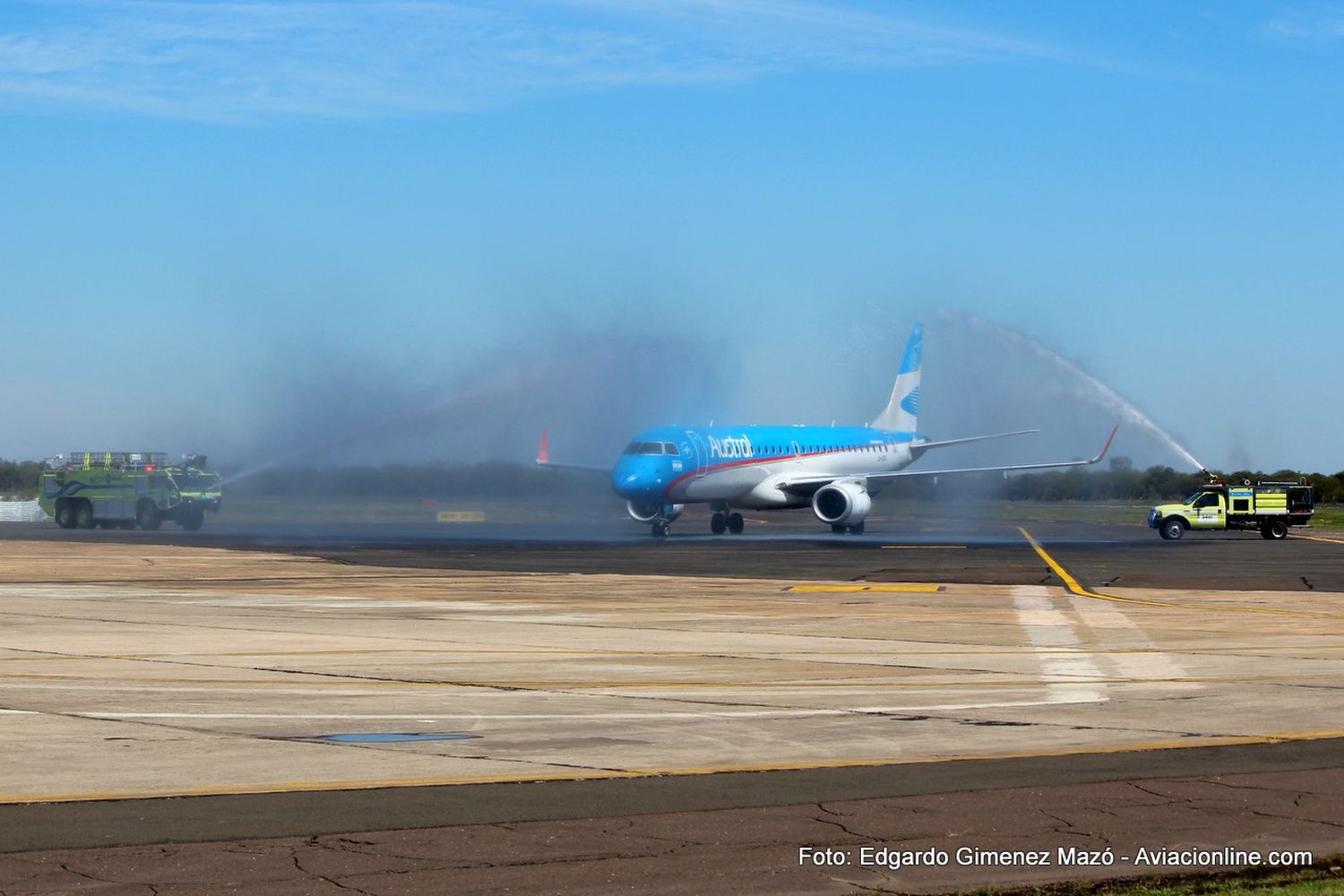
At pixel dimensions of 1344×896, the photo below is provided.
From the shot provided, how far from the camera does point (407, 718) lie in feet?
48.5

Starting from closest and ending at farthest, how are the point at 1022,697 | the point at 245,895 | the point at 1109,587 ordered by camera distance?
the point at 245,895 → the point at 1022,697 → the point at 1109,587

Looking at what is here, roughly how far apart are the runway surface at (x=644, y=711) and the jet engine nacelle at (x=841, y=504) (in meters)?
33.1

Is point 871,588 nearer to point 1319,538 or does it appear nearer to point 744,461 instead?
point 744,461

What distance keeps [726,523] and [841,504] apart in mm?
6362

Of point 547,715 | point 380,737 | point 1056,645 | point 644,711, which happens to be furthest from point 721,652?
point 380,737

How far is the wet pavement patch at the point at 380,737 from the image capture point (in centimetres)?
1340

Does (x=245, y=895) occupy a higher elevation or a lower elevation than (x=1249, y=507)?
lower

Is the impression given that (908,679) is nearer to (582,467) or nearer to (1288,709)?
(1288,709)

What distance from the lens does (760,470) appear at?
2751 inches

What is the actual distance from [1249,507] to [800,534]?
2077 cm

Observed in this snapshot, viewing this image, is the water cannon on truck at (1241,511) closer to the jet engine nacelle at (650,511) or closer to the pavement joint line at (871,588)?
the jet engine nacelle at (650,511)

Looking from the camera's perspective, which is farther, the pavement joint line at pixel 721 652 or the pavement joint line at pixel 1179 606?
the pavement joint line at pixel 1179 606

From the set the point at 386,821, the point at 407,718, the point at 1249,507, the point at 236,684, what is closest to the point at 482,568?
the point at 236,684

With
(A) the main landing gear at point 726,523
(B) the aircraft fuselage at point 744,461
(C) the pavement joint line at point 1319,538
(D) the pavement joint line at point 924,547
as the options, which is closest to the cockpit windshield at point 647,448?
(B) the aircraft fuselage at point 744,461
